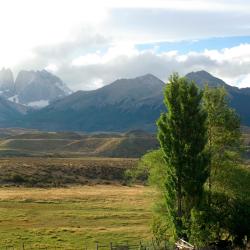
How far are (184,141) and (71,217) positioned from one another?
41989 mm

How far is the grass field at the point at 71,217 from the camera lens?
225 feet

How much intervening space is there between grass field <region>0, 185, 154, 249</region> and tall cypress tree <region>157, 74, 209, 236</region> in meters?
8.65

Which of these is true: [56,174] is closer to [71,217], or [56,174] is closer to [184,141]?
[71,217]

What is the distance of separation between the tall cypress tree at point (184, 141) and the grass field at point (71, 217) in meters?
8.65

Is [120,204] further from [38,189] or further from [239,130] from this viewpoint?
[239,130]

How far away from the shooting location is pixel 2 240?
67.3m

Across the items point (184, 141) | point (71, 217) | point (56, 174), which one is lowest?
point (56, 174)

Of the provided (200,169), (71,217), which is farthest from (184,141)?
(71,217)

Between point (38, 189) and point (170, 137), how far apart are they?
285ft

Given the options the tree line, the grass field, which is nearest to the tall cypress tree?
the tree line

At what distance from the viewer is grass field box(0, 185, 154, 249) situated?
68625 mm

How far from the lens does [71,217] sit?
87875 mm

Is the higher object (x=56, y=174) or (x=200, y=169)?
(x=200, y=169)

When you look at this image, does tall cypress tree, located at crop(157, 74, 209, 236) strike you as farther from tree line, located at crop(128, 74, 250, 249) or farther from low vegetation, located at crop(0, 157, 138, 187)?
low vegetation, located at crop(0, 157, 138, 187)
